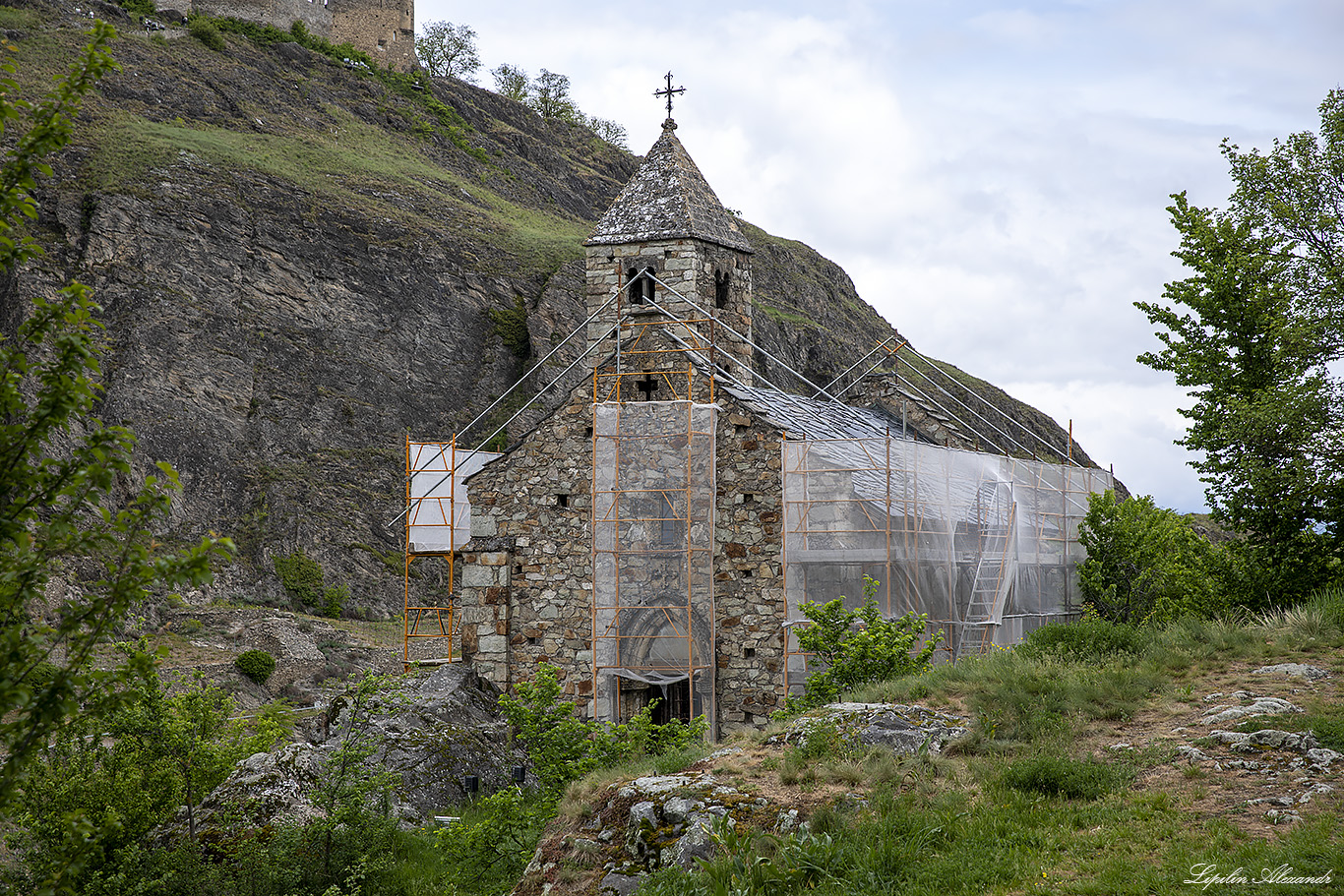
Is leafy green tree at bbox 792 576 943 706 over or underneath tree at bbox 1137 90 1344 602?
underneath

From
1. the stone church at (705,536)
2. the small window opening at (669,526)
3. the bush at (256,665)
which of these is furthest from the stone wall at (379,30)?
the small window opening at (669,526)

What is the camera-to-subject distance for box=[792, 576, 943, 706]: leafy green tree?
12484mm

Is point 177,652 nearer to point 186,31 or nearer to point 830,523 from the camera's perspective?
point 830,523

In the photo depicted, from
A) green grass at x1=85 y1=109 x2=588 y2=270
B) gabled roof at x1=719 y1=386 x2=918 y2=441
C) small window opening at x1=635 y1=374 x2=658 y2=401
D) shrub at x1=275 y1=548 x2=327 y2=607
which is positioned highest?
green grass at x1=85 y1=109 x2=588 y2=270

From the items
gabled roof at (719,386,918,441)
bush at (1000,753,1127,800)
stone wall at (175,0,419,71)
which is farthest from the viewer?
stone wall at (175,0,419,71)

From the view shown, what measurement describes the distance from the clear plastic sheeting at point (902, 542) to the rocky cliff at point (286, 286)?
19.0 m

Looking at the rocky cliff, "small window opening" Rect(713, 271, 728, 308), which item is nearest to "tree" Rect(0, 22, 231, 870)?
"small window opening" Rect(713, 271, 728, 308)

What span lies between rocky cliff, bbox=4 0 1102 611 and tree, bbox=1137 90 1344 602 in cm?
2196

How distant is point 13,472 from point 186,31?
55.9 m

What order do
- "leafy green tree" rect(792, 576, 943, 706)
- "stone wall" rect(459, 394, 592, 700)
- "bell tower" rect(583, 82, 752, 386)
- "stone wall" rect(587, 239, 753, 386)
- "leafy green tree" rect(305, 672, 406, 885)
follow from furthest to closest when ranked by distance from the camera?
"stone wall" rect(587, 239, 753, 386) → "bell tower" rect(583, 82, 752, 386) → "stone wall" rect(459, 394, 592, 700) → "leafy green tree" rect(792, 576, 943, 706) → "leafy green tree" rect(305, 672, 406, 885)

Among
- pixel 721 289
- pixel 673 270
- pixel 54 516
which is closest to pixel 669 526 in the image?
pixel 673 270

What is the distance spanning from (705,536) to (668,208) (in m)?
7.32

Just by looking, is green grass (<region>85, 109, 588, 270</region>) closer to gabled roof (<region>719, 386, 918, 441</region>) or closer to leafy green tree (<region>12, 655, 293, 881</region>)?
gabled roof (<region>719, 386, 918, 441</region>)

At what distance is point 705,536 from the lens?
1717 cm
